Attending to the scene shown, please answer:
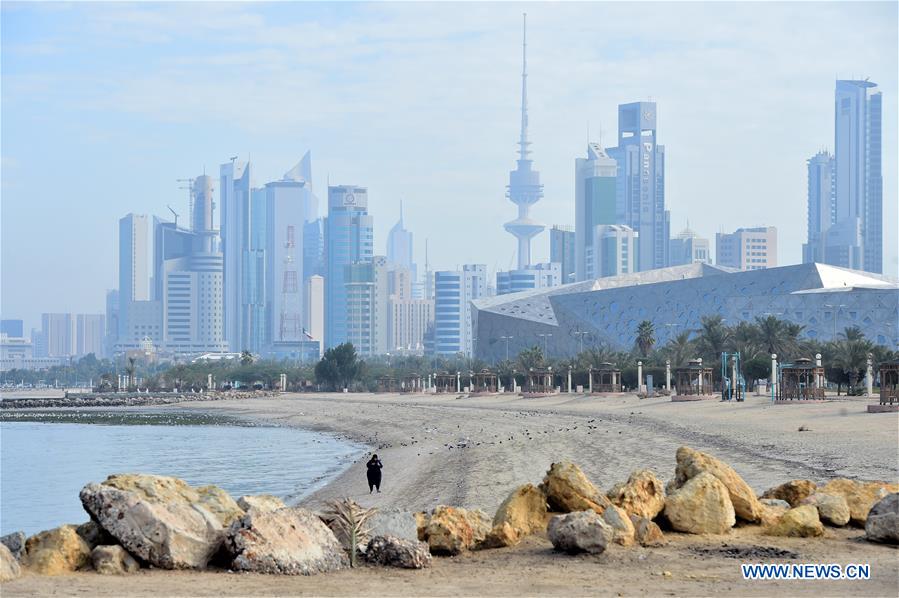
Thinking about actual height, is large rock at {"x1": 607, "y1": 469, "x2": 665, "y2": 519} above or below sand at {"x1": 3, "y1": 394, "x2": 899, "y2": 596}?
above

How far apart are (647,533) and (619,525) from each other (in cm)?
33

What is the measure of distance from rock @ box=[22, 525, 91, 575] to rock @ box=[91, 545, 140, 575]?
21 cm

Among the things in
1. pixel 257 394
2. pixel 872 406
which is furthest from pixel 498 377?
pixel 872 406

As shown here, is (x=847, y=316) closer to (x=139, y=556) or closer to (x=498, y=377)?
(x=498, y=377)

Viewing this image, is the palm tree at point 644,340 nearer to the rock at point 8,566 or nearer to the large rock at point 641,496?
the large rock at point 641,496

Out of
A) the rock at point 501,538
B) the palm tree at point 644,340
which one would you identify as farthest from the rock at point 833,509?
the palm tree at point 644,340

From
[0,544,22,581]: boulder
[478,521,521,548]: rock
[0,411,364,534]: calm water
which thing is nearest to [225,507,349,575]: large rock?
[478,521,521,548]: rock

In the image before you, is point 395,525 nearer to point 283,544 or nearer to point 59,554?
point 283,544

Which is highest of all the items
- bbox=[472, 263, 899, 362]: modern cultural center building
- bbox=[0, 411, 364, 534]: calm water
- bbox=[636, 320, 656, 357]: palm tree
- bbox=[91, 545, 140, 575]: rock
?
bbox=[472, 263, 899, 362]: modern cultural center building

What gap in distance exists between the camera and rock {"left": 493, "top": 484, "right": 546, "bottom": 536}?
13.3m

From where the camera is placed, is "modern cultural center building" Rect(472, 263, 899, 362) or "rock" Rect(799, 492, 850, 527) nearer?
"rock" Rect(799, 492, 850, 527)

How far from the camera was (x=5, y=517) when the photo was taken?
83.6 feet

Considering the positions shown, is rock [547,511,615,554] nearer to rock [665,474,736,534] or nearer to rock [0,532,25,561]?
rock [665,474,736,534]

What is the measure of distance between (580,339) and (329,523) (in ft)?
431
